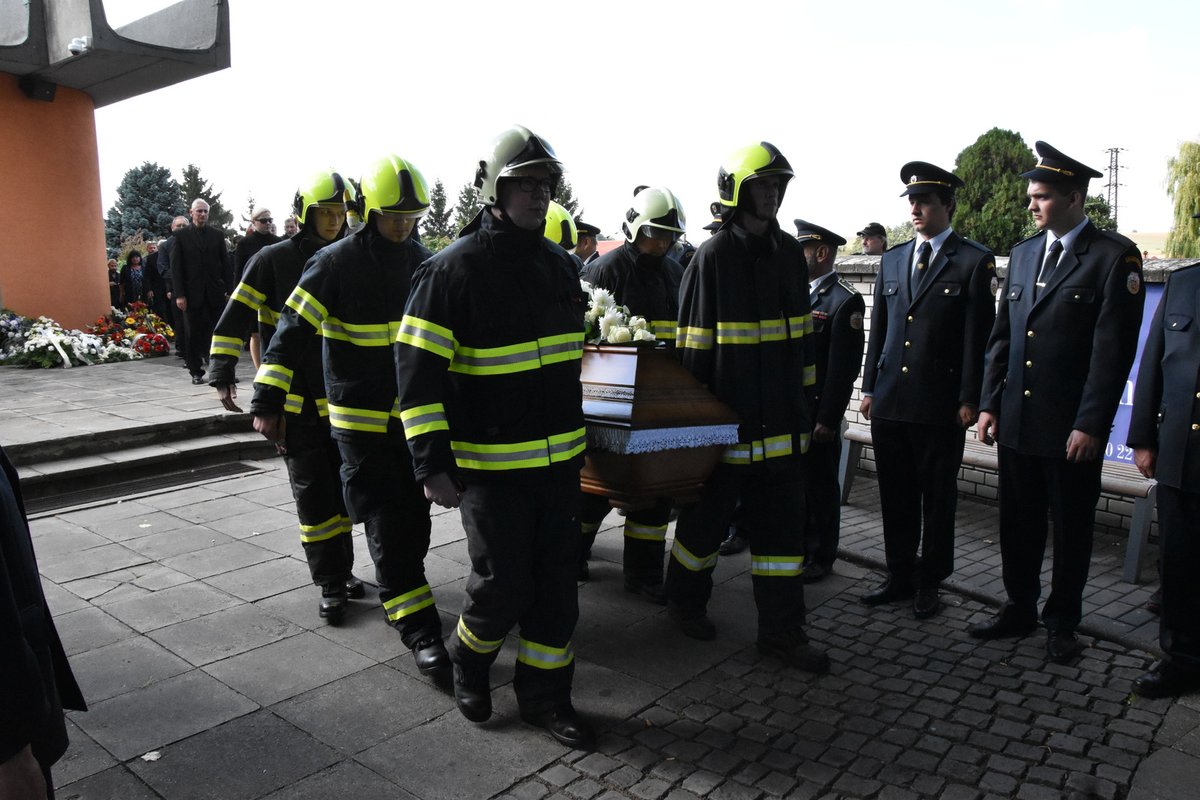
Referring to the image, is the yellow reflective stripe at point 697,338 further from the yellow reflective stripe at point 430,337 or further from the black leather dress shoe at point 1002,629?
the black leather dress shoe at point 1002,629

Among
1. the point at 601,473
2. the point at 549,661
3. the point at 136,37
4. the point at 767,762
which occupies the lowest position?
the point at 767,762

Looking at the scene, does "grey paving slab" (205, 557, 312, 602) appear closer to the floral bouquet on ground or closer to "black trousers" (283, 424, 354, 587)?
"black trousers" (283, 424, 354, 587)

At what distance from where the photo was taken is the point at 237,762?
324cm

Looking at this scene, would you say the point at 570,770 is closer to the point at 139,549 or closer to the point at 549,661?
the point at 549,661

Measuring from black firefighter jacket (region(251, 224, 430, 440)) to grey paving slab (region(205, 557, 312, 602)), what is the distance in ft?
4.17

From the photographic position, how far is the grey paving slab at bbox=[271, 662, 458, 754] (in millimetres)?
3438

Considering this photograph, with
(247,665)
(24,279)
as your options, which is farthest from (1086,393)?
(24,279)

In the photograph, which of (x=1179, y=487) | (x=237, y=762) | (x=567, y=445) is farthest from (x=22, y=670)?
(x=1179, y=487)

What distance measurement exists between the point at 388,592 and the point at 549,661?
0.98 m

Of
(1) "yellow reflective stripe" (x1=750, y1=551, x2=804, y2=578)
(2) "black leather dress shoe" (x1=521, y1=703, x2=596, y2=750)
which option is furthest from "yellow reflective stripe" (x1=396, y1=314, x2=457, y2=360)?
(1) "yellow reflective stripe" (x1=750, y1=551, x2=804, y2=578)

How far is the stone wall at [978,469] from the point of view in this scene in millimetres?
5723

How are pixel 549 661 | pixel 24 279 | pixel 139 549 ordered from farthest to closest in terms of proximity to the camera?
pixel 24 279 → pixel 139 549 → pixel 549 661

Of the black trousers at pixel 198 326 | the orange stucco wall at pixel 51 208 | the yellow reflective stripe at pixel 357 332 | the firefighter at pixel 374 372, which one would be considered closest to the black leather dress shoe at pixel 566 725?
the firefighter at pixel 374 372

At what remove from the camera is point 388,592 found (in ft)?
13.4
